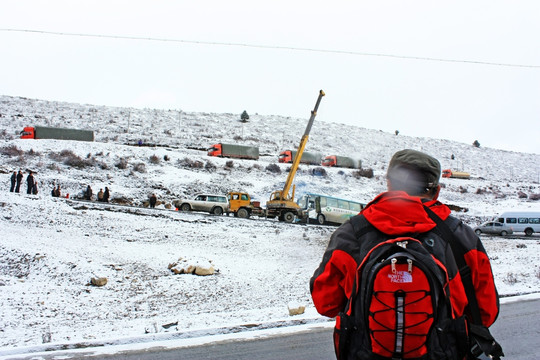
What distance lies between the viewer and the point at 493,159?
87312 mm

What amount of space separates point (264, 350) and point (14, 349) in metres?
3.16

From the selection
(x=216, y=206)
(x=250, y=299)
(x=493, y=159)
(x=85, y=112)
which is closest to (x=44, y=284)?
(x=250, y=299)

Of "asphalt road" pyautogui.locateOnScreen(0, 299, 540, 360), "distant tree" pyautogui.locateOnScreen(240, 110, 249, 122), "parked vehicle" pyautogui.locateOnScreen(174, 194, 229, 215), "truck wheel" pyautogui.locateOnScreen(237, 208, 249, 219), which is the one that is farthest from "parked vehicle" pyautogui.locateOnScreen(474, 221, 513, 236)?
"distant tree" pyautogui.locateOnScreen(240, 110, 249, 122)

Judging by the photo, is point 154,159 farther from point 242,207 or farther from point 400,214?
point 400,214

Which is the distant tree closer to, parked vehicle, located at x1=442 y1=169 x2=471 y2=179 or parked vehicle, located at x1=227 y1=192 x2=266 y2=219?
parked vehicle, located at x1=442 y1=169 x2=471 y2=179

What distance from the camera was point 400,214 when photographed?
7.34ft

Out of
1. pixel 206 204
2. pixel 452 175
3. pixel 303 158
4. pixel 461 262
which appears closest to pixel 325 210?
pixel 206 204

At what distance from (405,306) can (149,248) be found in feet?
49.1

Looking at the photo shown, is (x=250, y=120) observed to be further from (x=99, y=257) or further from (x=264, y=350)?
(x=264, y=350)

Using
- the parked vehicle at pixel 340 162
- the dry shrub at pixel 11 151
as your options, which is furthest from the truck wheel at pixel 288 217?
the parked vehicle at pixel 340 162

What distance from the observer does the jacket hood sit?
2.19m

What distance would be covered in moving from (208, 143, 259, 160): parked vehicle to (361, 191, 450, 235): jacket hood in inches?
1891

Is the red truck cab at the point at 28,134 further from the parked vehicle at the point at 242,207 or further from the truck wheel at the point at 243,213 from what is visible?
the truck wheel at the point at 243,213

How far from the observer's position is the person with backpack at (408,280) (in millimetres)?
2051
